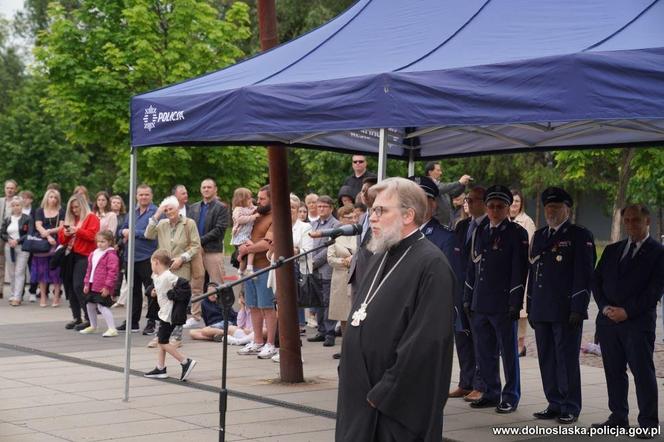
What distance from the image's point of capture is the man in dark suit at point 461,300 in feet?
32.6

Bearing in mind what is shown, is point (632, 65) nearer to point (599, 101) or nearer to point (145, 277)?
point (599, 101)

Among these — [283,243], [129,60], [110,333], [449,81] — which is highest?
[129,60]

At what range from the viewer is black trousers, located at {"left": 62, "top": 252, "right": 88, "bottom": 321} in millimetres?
15706

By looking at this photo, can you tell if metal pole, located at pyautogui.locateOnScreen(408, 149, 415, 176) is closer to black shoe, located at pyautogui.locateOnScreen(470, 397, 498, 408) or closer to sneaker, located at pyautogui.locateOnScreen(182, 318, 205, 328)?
black shoe, located at pyautogui.locateOnScreen(470, 397, 498, 408)

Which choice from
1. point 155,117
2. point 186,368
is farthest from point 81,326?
point 155,117

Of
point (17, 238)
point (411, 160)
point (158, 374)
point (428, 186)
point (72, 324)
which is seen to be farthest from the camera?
point (17, 238)

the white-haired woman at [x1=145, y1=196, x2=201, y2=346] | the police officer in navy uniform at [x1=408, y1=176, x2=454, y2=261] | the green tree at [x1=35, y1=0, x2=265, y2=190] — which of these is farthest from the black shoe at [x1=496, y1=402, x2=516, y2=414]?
the green tree at [x1=35, y1=0, x2=265, y2=190]

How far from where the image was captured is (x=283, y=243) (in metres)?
11.3

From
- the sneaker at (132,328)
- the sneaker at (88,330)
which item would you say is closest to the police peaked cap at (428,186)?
the sneaker at (132,328)

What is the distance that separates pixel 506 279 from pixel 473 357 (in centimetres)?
115

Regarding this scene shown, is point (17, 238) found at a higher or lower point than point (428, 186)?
lower

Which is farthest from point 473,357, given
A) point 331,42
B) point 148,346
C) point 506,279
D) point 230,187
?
point 230,187

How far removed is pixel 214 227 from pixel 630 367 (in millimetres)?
7958

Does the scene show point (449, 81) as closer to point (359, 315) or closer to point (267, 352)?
point (359, 315)
